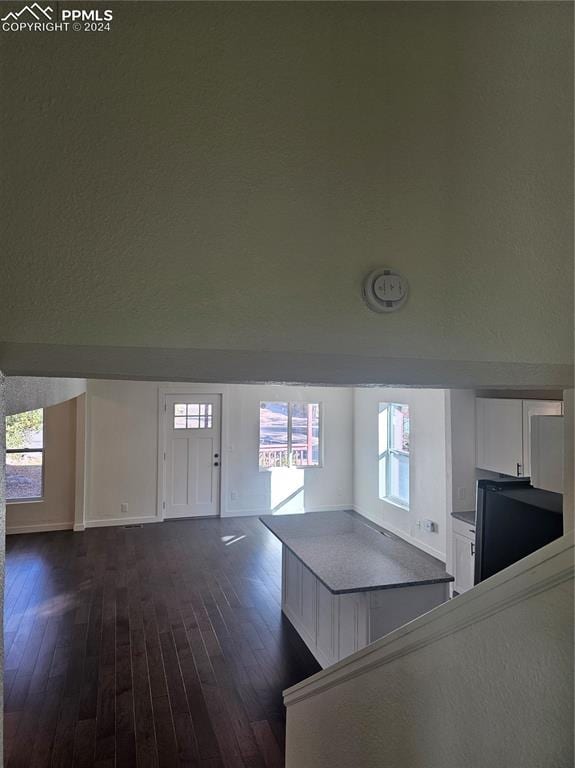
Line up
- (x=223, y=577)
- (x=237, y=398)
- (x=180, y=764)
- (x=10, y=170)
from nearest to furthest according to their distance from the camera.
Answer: (x=10, y=170) → (x=180, y=764) → (x=223, y=577) → (x=237, y=398)

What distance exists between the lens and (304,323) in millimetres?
1025

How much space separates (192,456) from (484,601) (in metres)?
7.15

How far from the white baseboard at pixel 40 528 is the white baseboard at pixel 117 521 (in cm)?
30

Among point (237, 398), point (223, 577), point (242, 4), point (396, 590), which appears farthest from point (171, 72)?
point (237, 398)

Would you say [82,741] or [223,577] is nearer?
[82,741]

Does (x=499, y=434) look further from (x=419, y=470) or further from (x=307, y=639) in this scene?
(x=307, y=639)

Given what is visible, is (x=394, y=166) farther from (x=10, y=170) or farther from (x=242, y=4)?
(x=10, y=170)

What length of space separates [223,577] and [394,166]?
5.19m

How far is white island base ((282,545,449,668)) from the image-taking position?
3275 millimetres

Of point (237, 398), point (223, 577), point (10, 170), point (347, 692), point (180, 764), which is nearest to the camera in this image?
point (10, 170)

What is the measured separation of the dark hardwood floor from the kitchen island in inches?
10.7

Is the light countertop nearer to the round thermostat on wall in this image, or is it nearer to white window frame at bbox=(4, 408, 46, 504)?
the round thermostat on wall

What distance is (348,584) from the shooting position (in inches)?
123

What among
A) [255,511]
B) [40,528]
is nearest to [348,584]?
[255,511]
